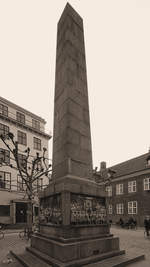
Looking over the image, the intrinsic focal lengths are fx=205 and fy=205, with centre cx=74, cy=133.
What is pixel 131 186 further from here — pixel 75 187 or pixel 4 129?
pixel 75 187

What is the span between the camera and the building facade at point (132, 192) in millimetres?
29547

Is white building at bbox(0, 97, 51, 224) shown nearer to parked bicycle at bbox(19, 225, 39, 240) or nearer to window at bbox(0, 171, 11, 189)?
window at bbox(0, 171, 11, 189)

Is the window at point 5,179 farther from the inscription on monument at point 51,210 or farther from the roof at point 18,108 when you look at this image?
the inscription on monument at point 51,210

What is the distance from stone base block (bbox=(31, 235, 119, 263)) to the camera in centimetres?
605

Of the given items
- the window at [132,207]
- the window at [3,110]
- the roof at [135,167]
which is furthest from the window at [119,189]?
the window at [3,110]

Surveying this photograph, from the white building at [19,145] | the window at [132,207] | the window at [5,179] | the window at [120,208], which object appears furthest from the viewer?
the window at [120,208]

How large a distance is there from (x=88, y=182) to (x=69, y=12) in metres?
7.88

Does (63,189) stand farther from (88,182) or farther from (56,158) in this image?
(56,158)

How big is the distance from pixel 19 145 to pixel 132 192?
62.5 feet

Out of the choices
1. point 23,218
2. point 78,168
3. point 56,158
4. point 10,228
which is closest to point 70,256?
point 78,168

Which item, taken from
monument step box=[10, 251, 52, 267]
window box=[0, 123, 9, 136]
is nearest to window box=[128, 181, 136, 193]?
window box=[0, 123, 9, 136]

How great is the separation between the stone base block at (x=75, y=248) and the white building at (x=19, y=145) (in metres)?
19.0

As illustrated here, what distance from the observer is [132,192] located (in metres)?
32.0

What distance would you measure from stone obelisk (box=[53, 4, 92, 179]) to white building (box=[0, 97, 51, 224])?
18598 millimetres
